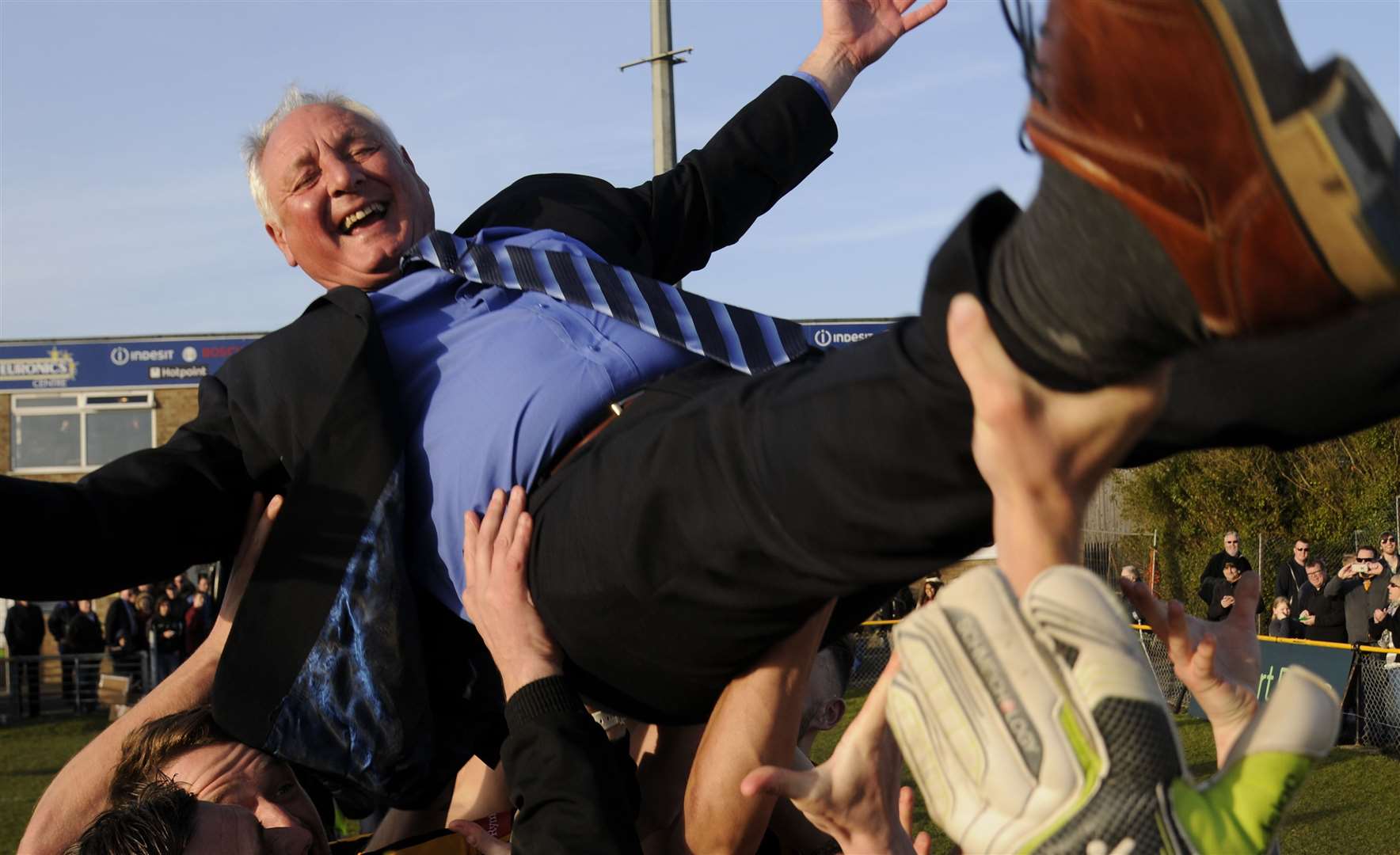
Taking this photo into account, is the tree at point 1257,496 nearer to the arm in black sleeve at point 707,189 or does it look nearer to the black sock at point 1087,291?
the arm in black sleeve at point 707,189

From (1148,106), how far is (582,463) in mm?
1124

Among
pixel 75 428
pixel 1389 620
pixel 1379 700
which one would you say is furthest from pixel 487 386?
pixel 75 428

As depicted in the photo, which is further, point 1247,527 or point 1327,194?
point 1247,527

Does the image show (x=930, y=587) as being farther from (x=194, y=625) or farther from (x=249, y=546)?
(x=249, y=546)

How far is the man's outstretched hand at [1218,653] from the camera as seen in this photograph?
84.0 inches

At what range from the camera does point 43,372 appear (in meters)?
28.6

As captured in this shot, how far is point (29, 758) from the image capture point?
13797 mm

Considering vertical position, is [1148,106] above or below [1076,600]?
above

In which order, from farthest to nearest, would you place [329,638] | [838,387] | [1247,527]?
[1247,527]
[329,638]
[838,387]

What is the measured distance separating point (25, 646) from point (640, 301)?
17905 millimetres

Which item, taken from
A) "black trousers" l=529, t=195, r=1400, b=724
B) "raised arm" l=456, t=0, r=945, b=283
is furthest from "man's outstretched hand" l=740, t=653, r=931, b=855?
"raised arm" l=456, t=0, r=945, b=283

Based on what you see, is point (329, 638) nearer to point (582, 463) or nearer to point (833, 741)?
point (582, 463)

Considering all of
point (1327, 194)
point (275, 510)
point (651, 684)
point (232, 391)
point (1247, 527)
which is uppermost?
point (1327, 194)

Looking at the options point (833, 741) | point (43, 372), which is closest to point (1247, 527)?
point (833, 741)
